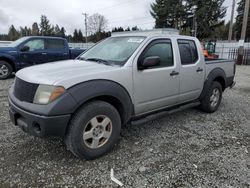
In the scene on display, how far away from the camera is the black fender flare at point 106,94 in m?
2.80

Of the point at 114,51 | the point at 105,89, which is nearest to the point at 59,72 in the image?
the point at 105,89

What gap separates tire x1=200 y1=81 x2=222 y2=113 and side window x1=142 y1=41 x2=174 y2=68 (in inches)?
60.5

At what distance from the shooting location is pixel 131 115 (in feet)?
11.7

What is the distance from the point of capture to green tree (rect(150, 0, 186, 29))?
4531 centimetres

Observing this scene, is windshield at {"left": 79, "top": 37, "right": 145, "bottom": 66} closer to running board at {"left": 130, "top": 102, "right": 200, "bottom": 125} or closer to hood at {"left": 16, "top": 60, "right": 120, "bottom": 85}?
hood at {"left": 16, "top": 60, "right": 120, "bottom": 85}

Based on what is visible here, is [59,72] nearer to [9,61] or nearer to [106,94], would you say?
[106,94]

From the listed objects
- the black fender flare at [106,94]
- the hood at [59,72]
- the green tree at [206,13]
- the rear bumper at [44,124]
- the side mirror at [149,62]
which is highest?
the green tree at [206,13]

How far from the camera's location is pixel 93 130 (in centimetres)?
306

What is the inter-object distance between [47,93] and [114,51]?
153 centimetres

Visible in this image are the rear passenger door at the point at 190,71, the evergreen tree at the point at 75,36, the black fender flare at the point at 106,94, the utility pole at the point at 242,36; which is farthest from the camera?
the evergreen tree at the point at 75,36

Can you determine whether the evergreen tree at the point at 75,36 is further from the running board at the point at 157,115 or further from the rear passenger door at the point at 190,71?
the running board at the point at 157,115

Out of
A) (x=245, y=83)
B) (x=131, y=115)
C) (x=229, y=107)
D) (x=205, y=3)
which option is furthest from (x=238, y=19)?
(x=131, y=115)

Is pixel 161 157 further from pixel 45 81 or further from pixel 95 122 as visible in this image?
pixel 45 81

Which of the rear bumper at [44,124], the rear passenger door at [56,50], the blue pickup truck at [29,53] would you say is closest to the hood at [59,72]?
the rear bumper at [44,124]
